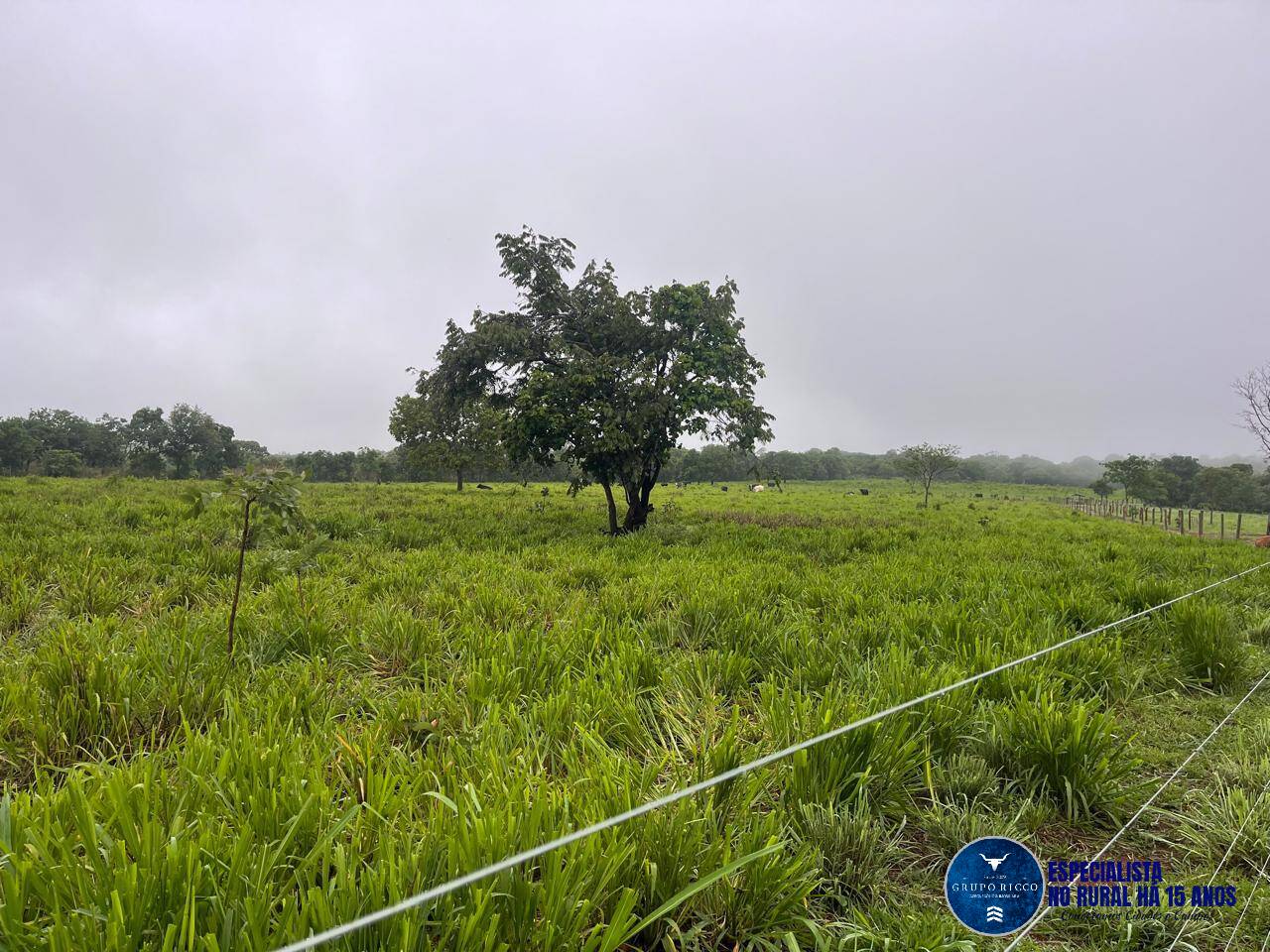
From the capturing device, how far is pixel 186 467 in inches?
2603

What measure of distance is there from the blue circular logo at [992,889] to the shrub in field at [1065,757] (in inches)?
26.8

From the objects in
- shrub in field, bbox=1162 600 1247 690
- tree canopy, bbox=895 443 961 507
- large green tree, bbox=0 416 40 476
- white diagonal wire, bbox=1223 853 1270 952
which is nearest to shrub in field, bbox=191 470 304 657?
white diagonal wire, bbox=1223 853 1270 952

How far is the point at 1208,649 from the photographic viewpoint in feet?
13.3

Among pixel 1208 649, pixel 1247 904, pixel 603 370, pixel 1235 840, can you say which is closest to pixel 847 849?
pixel 1247 904

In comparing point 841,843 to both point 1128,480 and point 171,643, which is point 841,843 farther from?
point 1128,480

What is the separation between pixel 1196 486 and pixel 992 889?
9144 cm

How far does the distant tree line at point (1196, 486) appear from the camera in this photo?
1908 inches

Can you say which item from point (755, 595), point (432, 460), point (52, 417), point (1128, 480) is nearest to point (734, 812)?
point (755, 595)

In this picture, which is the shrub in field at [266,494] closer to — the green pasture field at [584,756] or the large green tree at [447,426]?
the green pasture field at [584,756]

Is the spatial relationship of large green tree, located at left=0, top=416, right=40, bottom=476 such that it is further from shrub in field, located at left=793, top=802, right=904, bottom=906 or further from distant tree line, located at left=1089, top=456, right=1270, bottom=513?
distant tree line, located at left=1089, top=456, right=1270, bottom=513

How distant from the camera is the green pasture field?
152 cm

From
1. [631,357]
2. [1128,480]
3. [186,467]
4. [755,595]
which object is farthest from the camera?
[186,467]

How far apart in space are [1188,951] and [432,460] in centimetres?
3009

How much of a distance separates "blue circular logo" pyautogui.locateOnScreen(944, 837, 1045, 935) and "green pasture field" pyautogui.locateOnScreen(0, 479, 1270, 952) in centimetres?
8
